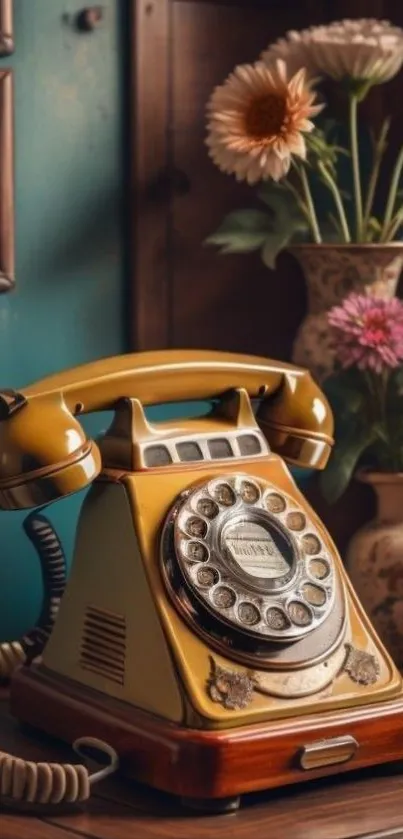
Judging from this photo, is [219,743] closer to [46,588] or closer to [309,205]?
[46,588]

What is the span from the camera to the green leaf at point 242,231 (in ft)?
5.38

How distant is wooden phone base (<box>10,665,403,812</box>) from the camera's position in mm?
1146

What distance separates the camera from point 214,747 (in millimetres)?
1143

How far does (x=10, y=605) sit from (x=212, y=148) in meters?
0.56

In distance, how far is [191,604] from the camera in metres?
1.24

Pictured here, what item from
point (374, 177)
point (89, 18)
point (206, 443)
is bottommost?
point (206, 443)

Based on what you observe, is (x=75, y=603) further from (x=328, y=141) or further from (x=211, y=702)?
(x=328, y=141)

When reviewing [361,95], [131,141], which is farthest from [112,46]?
[361,95]

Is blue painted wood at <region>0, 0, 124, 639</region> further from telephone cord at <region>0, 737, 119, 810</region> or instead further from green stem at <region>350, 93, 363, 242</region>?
telephone cord at <region>0, 737, 119, 810</region>

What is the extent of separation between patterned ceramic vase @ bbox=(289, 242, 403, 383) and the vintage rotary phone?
0.87 ft

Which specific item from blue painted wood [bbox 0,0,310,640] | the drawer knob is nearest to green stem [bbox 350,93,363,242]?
blue painted wood [bbox 0,0,310,640]

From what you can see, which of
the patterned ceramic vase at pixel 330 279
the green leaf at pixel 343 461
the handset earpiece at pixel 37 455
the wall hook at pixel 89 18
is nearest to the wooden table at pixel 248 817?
the handset earpiece at pixel 37 455

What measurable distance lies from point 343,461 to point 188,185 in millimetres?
373

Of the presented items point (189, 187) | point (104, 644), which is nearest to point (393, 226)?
point (189, 187)
